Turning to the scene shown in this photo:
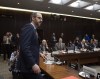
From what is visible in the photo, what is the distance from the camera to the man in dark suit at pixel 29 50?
6.43 ft

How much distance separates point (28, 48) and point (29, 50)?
3 centimetres

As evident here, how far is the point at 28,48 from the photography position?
6.47 feet

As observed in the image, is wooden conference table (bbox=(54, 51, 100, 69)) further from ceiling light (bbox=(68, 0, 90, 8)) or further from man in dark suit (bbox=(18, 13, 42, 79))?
ceiling light (bbox=(68, 0, 90, 8))

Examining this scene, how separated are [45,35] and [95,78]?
11397mm

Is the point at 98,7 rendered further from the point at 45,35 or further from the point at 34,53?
the point at 34,53

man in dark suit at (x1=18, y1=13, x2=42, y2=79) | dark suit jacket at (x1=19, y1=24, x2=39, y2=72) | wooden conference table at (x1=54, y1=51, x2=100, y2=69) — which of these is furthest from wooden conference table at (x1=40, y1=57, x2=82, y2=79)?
wooden conference table at (x1=54, y1=51, x2=100, y2=69)

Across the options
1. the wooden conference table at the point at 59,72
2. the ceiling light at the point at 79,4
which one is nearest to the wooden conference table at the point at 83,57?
the wooden conference table at the point at 59,72

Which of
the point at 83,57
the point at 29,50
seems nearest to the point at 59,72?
the point at 29,50

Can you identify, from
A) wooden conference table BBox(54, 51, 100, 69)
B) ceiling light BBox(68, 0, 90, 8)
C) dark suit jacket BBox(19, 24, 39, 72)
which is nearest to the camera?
dark suit jacket BBox(19, 24, 39, 72)

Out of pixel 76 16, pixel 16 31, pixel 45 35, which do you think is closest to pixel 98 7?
pixel 76 16

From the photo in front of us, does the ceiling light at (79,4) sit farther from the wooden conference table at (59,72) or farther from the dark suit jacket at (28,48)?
the dark suit jacket at (28,48)

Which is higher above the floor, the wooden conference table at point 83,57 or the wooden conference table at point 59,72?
the wooden conference table at point 59,72

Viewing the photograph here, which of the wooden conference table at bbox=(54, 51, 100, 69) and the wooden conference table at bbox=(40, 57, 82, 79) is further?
the wooden conference table at bbox=(54, 51, 100, 69)

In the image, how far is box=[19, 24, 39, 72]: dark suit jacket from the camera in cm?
196
